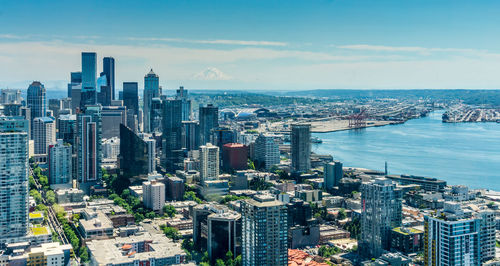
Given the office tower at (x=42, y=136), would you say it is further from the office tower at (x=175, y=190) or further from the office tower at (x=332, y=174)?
the office tower at (x=332, y=174)

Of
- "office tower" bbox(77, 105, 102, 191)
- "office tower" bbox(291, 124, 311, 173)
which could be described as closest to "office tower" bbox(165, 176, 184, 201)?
"office tower" bbox(77, 105, 102, 191)

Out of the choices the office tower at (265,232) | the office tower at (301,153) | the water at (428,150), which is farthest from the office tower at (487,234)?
the office tower at (301,153)

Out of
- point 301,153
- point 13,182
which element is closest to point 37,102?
point 301,153

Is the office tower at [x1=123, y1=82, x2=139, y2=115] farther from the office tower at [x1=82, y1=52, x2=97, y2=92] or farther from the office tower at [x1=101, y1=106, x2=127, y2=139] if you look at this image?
the office tower at [x1=101, y1=106, x2=127, y2=139]

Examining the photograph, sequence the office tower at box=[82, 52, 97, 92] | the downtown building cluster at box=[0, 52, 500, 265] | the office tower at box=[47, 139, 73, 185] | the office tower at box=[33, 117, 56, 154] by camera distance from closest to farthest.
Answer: the downtown building cluster at box=[0, 52, 500, 265] < the office tower at box=[47, 139, 73, 185] < the office tower at box=[33, 117, 56, 154] < the office tower at box=[82, 52, 97, 92]

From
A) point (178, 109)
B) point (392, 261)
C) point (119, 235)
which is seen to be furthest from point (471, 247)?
point (178, 109)
